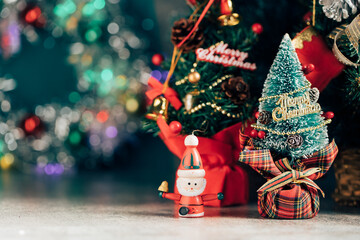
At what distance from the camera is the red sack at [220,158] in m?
1.12

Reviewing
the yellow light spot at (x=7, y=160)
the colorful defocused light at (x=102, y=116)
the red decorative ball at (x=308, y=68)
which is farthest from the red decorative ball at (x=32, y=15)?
the red decorative ball at (x=308, y=68)

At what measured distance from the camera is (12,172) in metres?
2.24

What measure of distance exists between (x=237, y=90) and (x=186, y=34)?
0.21 m

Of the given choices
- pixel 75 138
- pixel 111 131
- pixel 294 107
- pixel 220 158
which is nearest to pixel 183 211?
pixel 220 158

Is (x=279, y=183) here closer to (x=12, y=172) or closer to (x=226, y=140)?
(x=226, y=140)

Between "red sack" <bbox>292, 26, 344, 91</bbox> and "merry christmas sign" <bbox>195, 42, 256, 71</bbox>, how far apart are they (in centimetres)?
15

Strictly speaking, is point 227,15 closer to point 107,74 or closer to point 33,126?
point 107,74

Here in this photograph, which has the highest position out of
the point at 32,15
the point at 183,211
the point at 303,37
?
the point at 32,15

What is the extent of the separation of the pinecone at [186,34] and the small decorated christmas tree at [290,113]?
27 cm

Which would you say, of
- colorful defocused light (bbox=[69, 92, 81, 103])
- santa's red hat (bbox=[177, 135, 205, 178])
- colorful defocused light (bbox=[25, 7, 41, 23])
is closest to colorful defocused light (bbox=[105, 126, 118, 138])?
colorful defocused light (bbox=[69, 92, 81, 103])

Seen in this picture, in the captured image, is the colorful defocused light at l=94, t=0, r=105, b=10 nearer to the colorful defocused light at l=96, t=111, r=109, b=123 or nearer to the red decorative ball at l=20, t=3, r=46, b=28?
the red decorative ball at l=20, t=3, r=46, b=28

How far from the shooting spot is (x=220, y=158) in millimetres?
1146

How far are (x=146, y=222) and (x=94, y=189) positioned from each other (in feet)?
2.10

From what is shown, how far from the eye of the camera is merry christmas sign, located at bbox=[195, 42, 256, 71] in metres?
1.12
